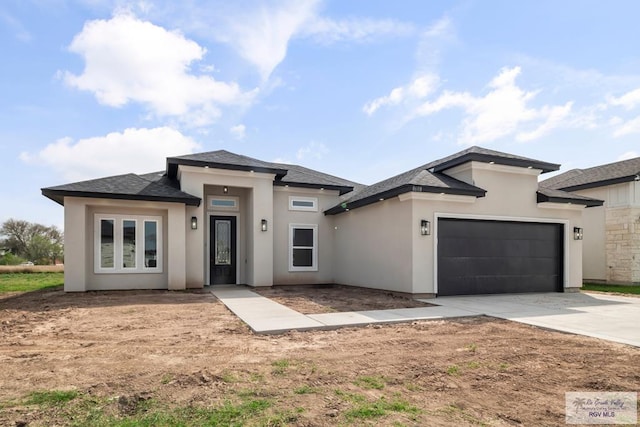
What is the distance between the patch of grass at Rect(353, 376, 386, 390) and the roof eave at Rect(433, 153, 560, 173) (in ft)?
27.3

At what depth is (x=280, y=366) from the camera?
13.6ft

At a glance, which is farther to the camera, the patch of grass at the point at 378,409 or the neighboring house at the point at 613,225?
the neighboring house at the point at 613,225

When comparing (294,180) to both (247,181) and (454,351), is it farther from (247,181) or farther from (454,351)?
(454,351)

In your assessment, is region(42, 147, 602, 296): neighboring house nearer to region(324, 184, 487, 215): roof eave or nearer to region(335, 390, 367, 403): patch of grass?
region(324, 184, 487, 215): roof eave

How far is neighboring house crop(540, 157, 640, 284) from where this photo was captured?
Answer: 14383mm

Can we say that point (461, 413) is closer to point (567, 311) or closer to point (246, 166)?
point (567, 311)

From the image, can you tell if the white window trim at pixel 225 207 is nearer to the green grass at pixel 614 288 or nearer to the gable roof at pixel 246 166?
the gable roof at pixel 246 166

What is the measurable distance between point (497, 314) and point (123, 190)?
10296 mm

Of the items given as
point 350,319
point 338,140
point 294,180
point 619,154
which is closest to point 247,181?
point 294,180

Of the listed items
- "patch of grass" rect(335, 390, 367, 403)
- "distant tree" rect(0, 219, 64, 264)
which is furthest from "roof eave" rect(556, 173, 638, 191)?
"distant tree" rect(0, 219, 64, 264)

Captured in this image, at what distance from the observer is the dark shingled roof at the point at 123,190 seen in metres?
10.3

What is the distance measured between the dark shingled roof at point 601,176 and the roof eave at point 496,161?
542 cm

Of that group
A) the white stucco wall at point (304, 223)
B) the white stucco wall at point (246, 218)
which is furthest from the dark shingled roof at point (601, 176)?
the white stucco wall at point (246, 218)

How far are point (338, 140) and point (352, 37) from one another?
562 centimetres
